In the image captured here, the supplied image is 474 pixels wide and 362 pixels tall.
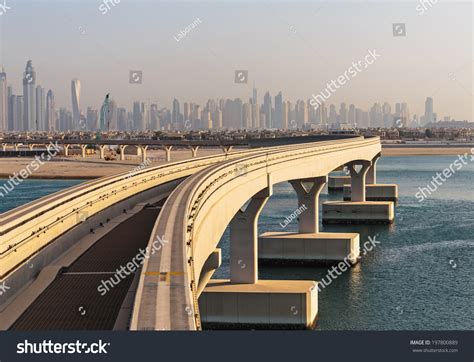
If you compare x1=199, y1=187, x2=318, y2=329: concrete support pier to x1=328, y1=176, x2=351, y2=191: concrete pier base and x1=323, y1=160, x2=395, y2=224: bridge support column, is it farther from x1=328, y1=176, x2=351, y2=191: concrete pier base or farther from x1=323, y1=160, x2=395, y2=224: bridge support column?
x1=328, y1=176, x2=351, y2=191: concrete pier base

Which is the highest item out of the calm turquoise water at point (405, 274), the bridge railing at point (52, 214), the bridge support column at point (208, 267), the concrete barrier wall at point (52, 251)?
the bridge railing at point (52, 214)

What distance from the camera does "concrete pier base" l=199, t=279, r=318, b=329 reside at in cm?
3659

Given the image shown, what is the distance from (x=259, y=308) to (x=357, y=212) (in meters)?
44.0

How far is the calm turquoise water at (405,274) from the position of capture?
37938mm

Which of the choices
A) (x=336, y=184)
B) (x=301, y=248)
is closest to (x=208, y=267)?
(x=301, y=248)

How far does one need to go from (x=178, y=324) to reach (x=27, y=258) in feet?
28.7

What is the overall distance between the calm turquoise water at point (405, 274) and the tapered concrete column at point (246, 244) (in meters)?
4.34

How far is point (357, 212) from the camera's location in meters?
79.8

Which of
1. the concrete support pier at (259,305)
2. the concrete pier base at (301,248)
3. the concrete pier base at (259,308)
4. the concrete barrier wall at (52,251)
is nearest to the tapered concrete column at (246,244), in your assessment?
the concrete support pier at (259,305)

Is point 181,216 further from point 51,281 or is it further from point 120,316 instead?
point 120,316

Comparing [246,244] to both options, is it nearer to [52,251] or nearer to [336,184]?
[52,251]

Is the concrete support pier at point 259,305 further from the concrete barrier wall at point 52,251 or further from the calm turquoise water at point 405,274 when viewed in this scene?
the concrete barrier wall at point 52,251

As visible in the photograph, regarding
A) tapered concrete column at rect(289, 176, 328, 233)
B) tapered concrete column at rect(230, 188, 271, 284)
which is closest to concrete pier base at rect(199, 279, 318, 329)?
tapered concrete column at rect(230, 188, 271, 284)

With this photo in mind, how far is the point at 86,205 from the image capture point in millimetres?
29203
